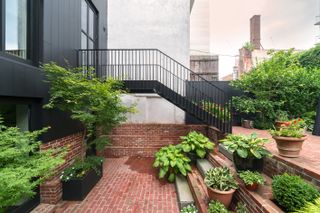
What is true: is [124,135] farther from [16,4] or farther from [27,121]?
[16,4]

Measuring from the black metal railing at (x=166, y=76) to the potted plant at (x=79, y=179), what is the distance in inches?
109

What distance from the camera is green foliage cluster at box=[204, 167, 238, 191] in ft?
9.88

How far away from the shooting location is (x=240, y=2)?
12.7m

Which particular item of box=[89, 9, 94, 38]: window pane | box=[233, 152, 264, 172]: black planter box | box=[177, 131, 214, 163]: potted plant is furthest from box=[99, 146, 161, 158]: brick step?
box=[233, 152, 264, 172]: black planter box

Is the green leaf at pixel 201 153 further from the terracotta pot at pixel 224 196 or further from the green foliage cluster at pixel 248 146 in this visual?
the terracotta pot at pixel 224 196

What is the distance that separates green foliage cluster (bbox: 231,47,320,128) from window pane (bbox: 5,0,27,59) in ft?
23.3

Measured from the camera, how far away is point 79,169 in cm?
443

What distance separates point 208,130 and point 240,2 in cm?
1046

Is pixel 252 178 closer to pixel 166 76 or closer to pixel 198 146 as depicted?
pixel 198 146

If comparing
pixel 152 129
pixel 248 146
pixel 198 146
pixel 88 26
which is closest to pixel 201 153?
pixel 198 146

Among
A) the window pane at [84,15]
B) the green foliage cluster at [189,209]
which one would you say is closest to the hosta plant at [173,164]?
the green foliage cluster at [189,209]

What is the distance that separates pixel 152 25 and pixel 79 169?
22.2ft

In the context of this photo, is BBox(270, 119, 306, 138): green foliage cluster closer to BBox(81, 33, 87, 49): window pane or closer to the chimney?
BBox(81, 33, 87, 49): window pane

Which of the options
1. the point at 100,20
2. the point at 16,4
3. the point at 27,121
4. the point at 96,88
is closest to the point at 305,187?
the point at 96,88
